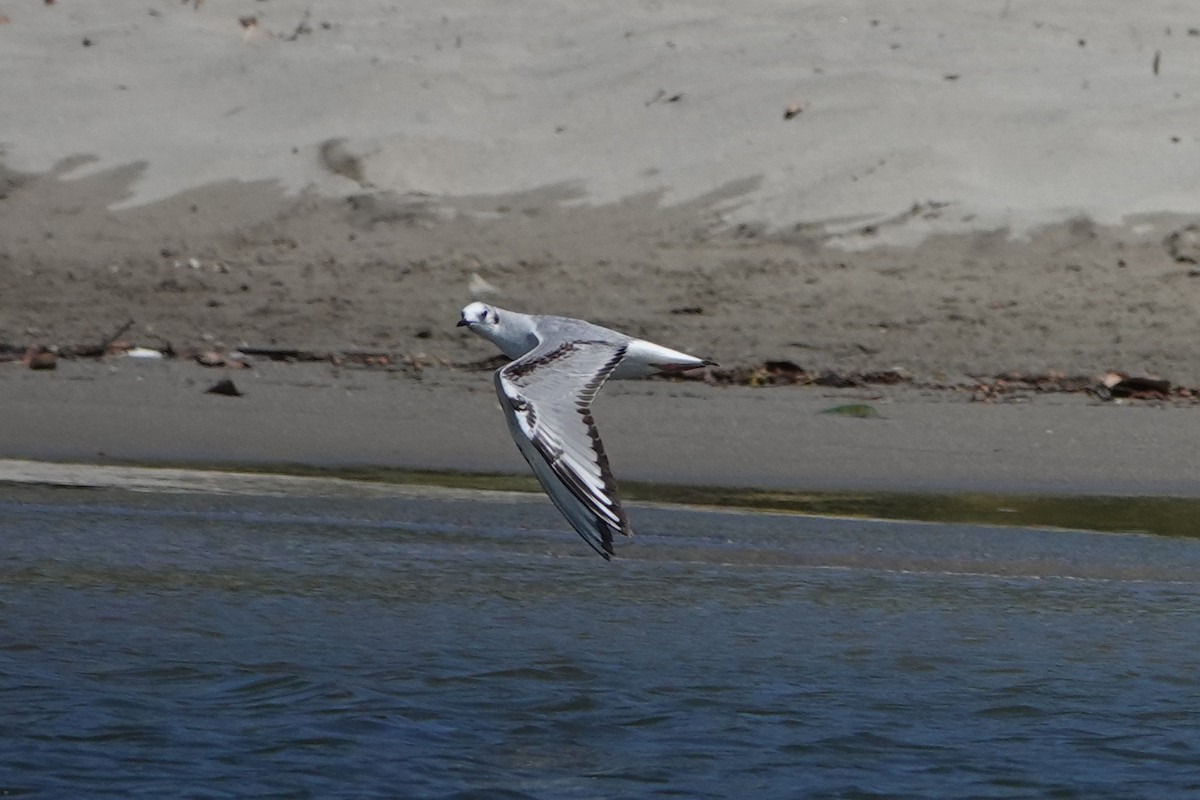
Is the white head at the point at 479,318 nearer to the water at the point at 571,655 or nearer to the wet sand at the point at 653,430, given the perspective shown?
the water at the point at 571,655

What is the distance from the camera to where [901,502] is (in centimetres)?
Answer: 773

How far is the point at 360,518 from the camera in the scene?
7.36m

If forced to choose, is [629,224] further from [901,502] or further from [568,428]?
[568,428]

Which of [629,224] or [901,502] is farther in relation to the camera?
[629,224]

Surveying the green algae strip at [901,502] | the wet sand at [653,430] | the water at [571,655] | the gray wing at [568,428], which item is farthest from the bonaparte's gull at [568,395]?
the wet sand at [653,430]

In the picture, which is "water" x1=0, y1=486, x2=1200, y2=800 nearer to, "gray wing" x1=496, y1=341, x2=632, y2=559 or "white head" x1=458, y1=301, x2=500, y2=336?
"gray wing" x1=496, y1=341, x2=632, y2=559

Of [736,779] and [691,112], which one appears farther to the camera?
[691,112]

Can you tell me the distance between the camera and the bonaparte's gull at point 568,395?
17.7ft

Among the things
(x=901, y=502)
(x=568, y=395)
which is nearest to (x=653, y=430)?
(x=901, y=502)

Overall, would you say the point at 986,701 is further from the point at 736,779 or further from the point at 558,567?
the point at 558,567

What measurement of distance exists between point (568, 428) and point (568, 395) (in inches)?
11.5

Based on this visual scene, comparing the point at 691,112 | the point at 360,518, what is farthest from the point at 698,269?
the point at 360,518

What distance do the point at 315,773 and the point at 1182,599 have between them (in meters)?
2.74

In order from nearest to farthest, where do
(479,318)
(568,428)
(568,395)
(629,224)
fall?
(568,428) < (568,395) < (479,318) < (629,224)
